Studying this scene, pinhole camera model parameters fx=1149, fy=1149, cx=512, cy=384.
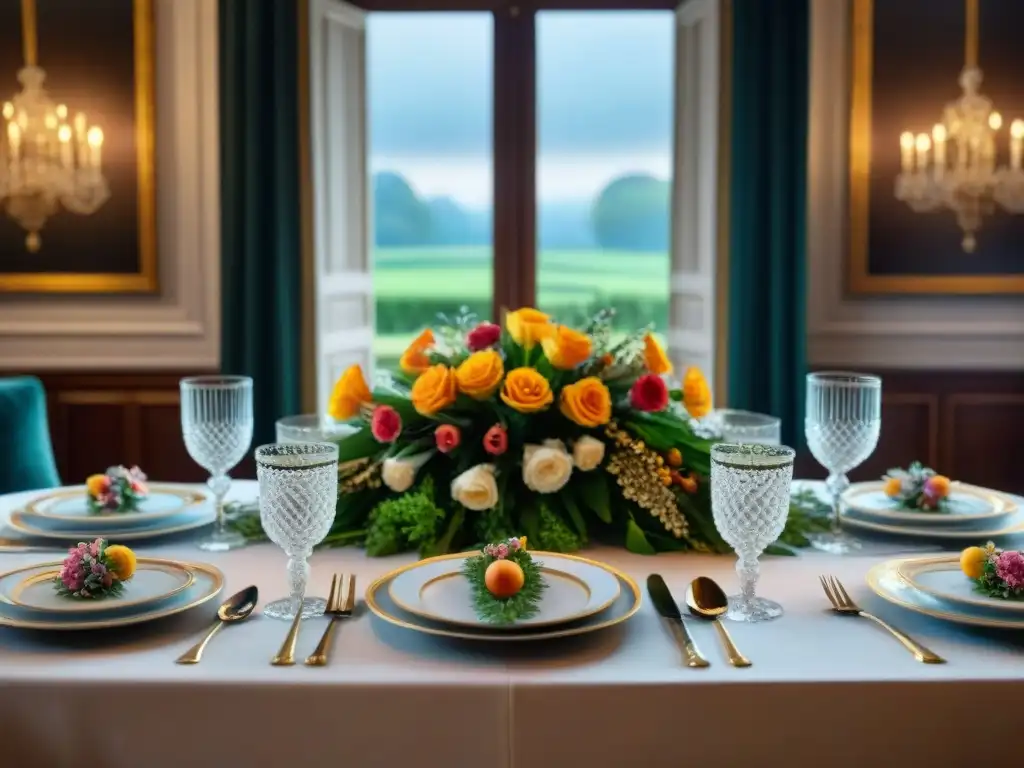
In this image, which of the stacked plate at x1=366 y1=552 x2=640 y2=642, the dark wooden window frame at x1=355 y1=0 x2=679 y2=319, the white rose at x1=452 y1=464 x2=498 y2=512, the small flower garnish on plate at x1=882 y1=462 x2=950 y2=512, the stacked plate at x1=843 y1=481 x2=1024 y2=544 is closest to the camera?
the stacked plate at x1=366 y1=552 x2=640 y2=642

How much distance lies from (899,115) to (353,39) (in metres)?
2.07

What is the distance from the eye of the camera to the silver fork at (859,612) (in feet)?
3.97

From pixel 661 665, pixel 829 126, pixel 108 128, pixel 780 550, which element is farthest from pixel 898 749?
pixel 108 128

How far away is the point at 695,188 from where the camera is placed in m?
4.48

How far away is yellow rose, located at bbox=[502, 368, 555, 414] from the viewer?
171cm

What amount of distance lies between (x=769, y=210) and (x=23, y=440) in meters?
2.80

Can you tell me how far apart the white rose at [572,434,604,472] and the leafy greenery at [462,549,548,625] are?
0.31 meters

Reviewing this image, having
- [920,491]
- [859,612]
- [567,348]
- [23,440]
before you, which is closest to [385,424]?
[567,348]

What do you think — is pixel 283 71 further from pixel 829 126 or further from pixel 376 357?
pixel 829 126

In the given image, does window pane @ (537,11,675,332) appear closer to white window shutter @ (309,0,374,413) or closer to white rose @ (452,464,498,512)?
white window shutter @ (309,0,374,413)

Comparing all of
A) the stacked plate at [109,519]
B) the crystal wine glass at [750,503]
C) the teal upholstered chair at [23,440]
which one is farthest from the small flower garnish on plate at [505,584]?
the teal upholstered chair at [23,440]

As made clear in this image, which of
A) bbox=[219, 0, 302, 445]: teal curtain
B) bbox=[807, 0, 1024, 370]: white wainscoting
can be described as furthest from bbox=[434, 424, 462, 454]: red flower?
bbox=[807, 0, 1024, 370]: white wainscoting

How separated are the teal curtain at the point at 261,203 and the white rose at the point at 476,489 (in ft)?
8.68

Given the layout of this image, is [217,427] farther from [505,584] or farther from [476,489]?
[505,584]
